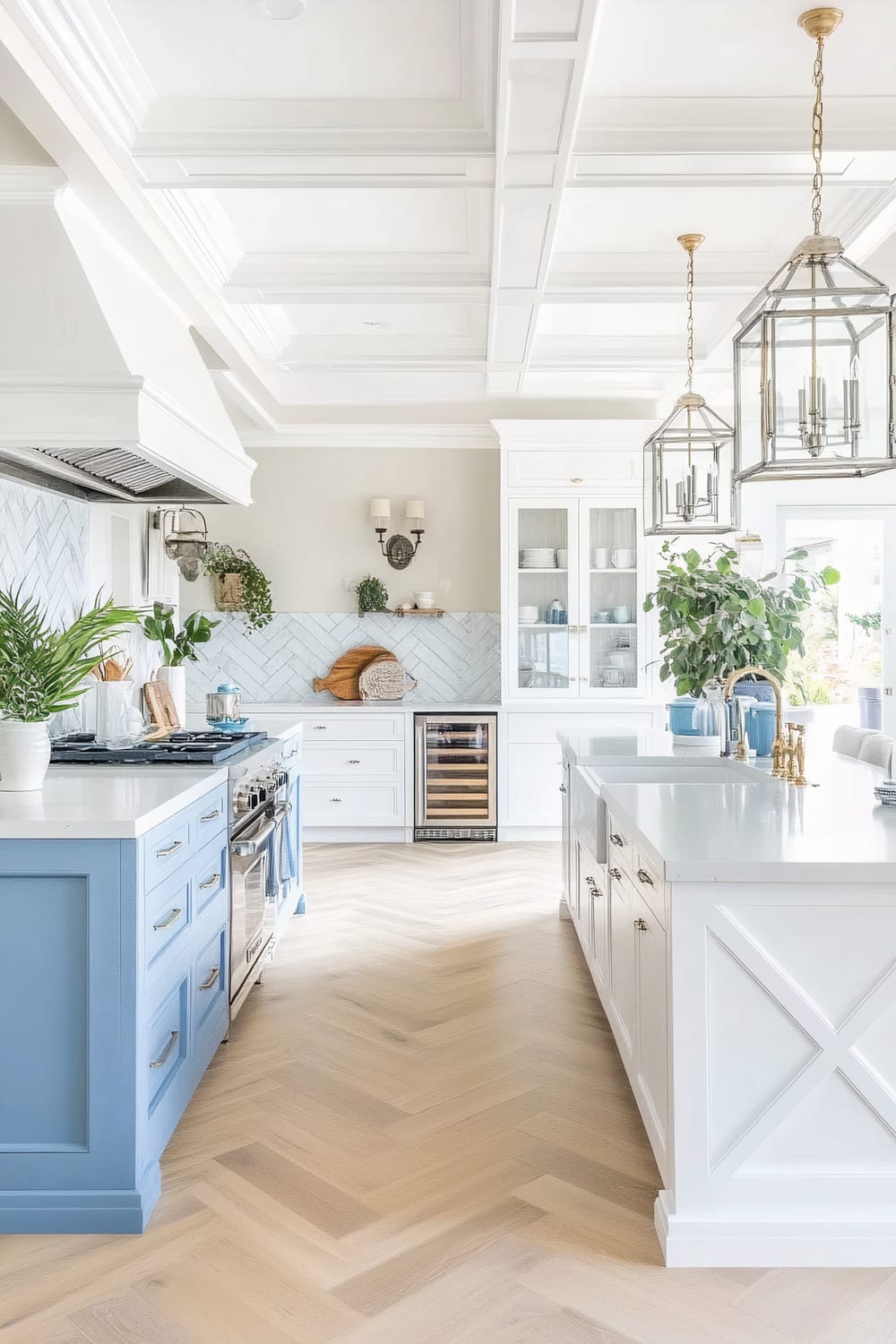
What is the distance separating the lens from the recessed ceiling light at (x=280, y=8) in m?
2.38

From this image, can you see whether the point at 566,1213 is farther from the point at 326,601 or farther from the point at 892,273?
the point at 326,601

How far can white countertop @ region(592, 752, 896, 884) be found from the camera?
1.92m

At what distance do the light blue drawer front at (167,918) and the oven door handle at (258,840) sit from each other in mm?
465

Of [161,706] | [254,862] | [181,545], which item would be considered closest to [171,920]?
[254,862]

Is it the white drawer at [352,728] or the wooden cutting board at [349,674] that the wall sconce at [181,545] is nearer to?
the white drawer at [352,728]

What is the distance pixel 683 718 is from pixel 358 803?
2.76 m

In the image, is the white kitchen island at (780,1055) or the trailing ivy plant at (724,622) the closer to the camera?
the white kitchen island at (780,1055)

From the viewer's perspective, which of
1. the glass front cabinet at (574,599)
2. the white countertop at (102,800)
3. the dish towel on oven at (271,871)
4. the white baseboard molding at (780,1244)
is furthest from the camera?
the glass front cabinet at (574,599)

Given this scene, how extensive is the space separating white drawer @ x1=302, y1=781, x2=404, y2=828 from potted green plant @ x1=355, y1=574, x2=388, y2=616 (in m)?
1.18

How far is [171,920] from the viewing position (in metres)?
2.42

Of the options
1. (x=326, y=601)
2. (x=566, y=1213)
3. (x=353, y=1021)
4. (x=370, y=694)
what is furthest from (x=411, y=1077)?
(x=326, y=601)

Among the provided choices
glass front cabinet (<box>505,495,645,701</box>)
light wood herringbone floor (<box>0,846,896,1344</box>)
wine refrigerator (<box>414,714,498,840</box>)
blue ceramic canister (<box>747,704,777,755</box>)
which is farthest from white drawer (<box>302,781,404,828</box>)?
blue ceramic canister (<box>747,704,777,755</box>)

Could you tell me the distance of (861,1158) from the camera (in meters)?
1.96

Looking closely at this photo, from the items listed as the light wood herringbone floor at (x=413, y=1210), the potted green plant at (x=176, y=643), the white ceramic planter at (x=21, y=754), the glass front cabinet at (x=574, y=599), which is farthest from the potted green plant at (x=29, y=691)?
the glass front cabinet at (x=574, y=599)
